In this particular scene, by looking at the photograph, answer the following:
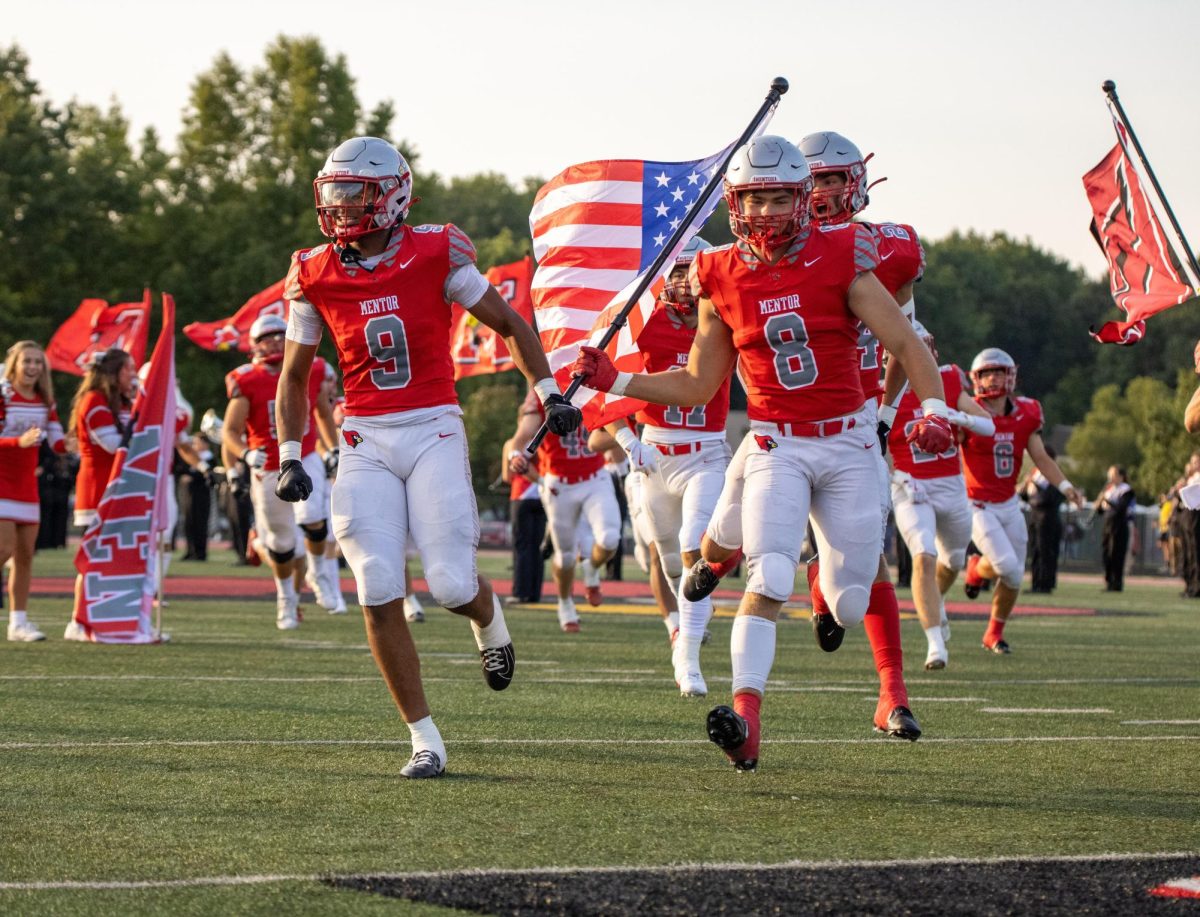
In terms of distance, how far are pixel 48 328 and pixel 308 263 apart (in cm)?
4443

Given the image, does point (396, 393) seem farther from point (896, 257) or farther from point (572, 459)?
point (572, 459)

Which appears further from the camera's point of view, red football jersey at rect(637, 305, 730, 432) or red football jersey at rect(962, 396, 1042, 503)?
red football jersey at rect(962, 396, 1042, 503)

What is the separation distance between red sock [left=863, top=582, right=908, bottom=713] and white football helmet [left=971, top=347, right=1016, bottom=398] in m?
6.47

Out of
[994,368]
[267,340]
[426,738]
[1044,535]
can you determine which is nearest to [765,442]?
[426,738]

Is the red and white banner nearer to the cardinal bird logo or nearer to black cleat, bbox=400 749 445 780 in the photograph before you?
black cleat, bbox=400 749 445 780

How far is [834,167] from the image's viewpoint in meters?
8.23

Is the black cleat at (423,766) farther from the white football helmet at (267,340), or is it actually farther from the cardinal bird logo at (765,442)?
the white football helmet at (267,340)

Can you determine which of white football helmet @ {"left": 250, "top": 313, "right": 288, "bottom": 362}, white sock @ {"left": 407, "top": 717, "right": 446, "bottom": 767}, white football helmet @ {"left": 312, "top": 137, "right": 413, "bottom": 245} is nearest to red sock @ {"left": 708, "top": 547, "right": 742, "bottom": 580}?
white sock @ {"left": 407, "top": 717, "right": 446, "bottom": 767}

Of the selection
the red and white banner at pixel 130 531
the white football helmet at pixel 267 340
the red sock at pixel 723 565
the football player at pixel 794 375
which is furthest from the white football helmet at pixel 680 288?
the white football helmet at pixel 267 340

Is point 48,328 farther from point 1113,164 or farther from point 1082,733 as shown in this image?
point 1082,733

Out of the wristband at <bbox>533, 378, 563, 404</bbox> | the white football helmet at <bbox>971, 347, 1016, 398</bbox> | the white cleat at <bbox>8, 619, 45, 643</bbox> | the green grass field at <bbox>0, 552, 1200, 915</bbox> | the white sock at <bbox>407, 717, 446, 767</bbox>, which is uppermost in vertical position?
the white football helmet at <bbox>971, 347, 1016, 398</bbox>

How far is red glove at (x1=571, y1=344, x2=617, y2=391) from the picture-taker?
7250 millimetres

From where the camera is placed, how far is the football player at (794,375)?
7066mm

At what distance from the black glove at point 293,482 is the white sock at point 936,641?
19.8 feet
